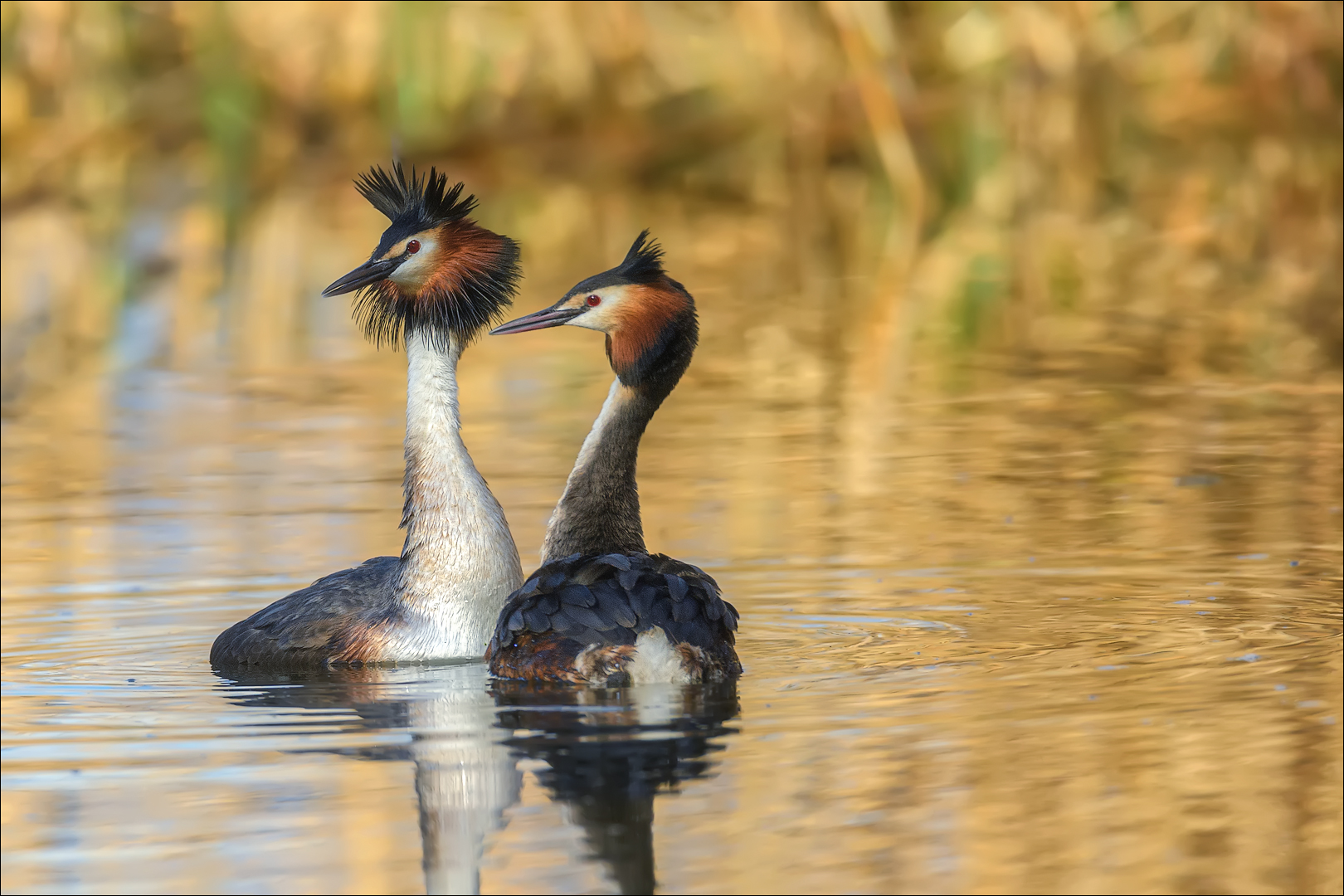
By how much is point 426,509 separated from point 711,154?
75.6 feet

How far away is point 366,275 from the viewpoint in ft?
26.0

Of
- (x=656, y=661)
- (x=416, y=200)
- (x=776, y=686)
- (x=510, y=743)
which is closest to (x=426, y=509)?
(x=416, y=200)

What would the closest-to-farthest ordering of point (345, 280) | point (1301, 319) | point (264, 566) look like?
point (345, 280)
point (264, 566)
point (1301, 319)

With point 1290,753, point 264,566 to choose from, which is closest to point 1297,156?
point 264,566

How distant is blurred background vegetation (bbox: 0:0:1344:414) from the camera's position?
60.0 feet

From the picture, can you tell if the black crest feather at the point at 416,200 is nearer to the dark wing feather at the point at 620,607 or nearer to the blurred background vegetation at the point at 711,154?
the dark wing feather at the point at 620,607

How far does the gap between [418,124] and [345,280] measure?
21.5 m

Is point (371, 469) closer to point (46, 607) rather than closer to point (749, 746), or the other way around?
point (46, 607)

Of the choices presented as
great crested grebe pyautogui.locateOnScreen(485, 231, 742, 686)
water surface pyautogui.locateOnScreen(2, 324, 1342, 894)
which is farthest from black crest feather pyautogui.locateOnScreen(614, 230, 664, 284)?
water surface pyautogui.locateOnScreen(2, 324, 1342, 894)

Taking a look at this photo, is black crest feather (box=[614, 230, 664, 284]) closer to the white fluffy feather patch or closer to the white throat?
the white throat

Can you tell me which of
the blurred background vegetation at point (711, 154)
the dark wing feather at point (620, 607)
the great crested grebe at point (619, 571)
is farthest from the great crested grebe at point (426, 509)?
the blurred background vegetation at point (711, 154)

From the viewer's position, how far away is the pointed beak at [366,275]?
7828mm

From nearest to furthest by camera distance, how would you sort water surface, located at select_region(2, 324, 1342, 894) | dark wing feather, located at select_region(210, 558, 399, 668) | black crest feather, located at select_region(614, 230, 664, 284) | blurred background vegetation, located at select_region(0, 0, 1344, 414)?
water surface, located at select_region(2, 324, 1342, 894) < dark wing feather, located at select_region(210, 558, 399, 668) < black crest feather, located at select_region(614, 230, 664, 284) < blurred background vegetation, located at select_region(0, 0, 1344, 414)

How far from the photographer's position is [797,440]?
1172 cm
